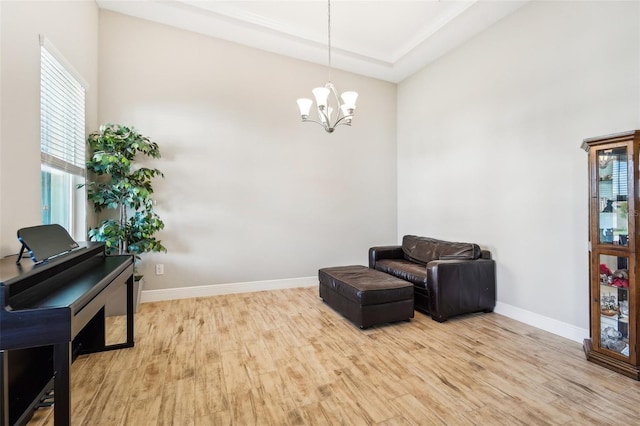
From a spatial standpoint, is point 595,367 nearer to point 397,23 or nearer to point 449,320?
point 449,320

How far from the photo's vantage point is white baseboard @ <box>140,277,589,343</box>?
111 inches

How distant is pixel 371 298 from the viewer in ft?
9.69

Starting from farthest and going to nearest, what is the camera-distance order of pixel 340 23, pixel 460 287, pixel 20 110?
pixel 340 23 < pixel 460 287 < pixel 20 110

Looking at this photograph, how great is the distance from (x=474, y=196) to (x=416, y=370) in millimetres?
2473

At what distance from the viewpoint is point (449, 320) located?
326cm

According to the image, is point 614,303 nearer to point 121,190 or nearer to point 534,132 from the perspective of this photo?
point 534,132

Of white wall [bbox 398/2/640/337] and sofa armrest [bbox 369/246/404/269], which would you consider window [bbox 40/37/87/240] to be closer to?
sofa armrest [bbox 369/246/404/269]

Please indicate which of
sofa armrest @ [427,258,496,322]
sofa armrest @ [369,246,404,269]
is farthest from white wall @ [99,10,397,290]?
sofa armrest @ [427,258,496,322]

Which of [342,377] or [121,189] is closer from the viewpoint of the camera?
[342,377]

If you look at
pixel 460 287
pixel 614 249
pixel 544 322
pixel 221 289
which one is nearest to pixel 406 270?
pixel 460 287

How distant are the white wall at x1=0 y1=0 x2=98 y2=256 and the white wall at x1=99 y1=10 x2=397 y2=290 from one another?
129 cm

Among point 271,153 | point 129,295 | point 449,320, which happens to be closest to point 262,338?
point 129,295

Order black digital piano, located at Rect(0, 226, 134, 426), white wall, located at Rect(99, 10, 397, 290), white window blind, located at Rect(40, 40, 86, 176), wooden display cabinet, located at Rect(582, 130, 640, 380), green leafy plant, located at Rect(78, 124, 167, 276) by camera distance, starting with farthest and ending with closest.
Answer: white wall, located at Rect(99, 10, 397, 290) < green leafy plant, located at Rect(78, 124, 167, 276) < white window blind, located at Rect(40, 40, 86, 176) < wooden display cabinet, located at Rect(582, 130, 640, 380) < black digital piano, located at Rect(0, 226, 134, 426)

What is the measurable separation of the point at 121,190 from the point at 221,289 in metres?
1.77
